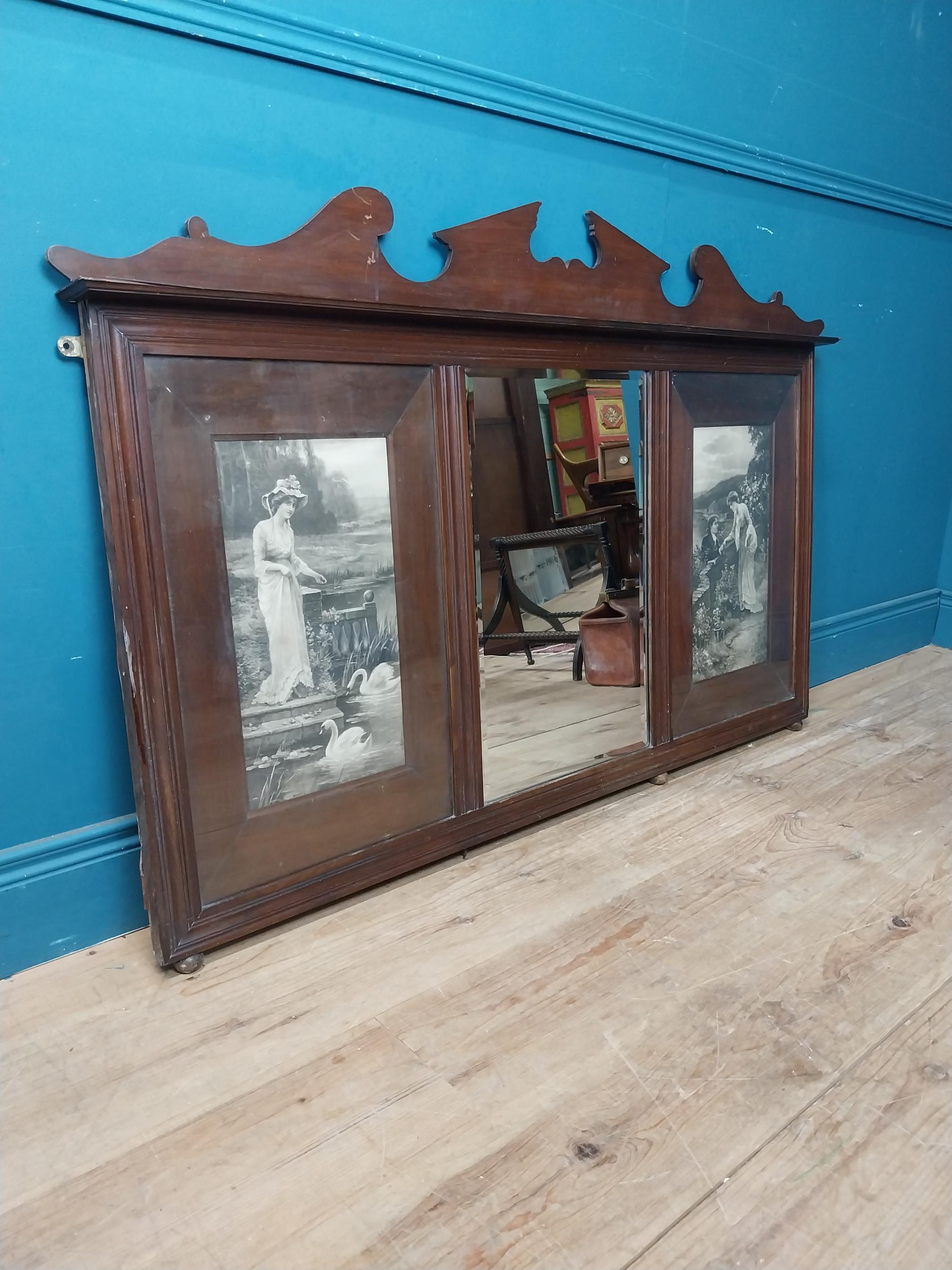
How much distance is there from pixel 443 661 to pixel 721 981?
73 centimetres

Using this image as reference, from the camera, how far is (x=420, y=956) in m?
1.40

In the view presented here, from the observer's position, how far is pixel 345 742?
155 centimetres

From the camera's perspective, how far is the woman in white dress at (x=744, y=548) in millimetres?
2129

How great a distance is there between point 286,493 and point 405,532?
0.23m

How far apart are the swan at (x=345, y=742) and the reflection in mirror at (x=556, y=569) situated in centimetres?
28

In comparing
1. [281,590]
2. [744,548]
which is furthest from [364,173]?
[744,548]

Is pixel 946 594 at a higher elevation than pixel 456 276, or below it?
below

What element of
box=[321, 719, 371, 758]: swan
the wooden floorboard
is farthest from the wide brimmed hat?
the wooden floorboard

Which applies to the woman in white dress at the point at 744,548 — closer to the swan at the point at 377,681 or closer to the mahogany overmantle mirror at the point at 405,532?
the mahogany overmantle mirror at the point at 405,532

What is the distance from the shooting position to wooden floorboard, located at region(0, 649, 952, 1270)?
0.93m

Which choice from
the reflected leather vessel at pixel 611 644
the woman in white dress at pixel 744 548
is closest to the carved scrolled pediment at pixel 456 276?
the woman in white dress at pixel 744 548

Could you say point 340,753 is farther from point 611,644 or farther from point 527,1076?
point 611,644

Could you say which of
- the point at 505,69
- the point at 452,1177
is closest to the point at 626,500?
the point at 505,69

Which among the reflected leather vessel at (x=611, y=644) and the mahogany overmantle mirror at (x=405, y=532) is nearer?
the mahogany overmantle mirror at (x=405, y=532)
